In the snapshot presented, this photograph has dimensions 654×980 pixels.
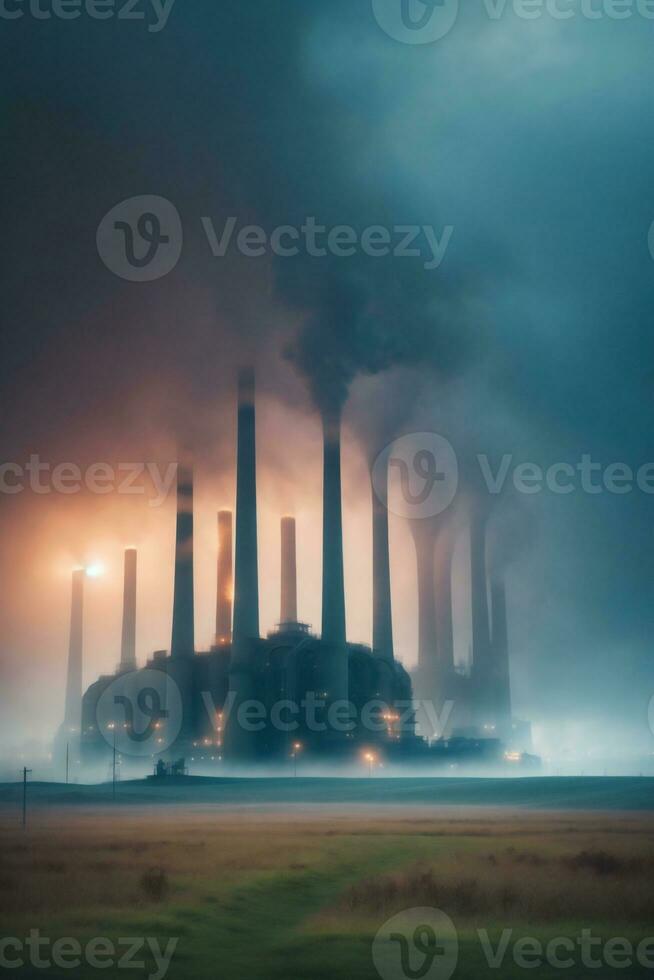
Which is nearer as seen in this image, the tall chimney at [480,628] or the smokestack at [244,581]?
the smokestack at [244,581]

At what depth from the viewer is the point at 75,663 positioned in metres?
106

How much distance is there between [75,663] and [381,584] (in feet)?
125

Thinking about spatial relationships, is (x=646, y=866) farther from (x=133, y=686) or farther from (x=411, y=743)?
(x=133, y=686)

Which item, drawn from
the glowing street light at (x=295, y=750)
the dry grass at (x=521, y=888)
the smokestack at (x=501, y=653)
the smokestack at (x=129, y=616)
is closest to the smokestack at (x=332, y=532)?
the glowing street light at (x=295, y=750)

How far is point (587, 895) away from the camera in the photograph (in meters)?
22.7

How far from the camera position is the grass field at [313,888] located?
17484 millimetres

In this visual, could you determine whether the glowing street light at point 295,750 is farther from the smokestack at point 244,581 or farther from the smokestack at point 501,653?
the smokestack at point 501,653

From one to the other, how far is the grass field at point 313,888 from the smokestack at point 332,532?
3675cm

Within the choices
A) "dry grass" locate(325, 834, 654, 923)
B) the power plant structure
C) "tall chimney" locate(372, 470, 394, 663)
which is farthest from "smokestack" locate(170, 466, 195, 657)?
"dry grass" locate(325, 834, 654, 923)

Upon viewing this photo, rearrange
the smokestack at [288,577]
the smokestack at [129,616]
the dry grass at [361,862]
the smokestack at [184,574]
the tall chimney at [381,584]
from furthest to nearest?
the smokestack at [129,616] < the smokestack at [288,577] < the smokestack at [184,574] < the tall chimney at [381,584] < the dry grass at [361,862]

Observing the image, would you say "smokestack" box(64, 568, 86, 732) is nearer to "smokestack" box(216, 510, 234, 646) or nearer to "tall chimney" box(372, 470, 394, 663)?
"smokestack" box(216, 510, 234, 646)

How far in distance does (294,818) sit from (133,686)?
58.6 m

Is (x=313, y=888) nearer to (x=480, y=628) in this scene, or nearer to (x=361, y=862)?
(x=361, y=862)

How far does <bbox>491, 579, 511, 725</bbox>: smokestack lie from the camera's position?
106688mm
